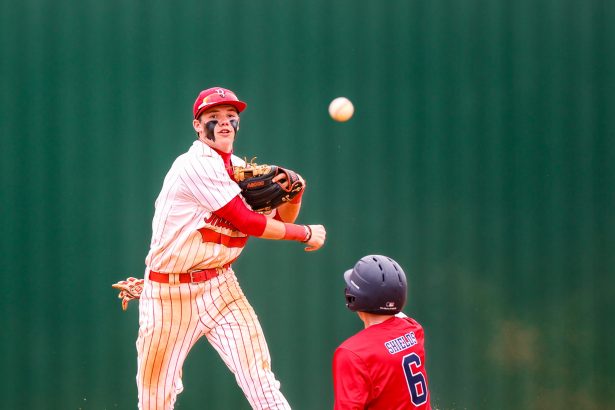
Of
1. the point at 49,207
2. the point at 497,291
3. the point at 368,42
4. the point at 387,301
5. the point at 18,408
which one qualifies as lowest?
the point at 18,408

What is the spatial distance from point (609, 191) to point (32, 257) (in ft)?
12.6

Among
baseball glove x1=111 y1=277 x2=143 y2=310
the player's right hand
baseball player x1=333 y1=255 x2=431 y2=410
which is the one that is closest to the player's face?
the player's right hand

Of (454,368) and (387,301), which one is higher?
(387,301)

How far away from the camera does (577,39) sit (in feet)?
17.6

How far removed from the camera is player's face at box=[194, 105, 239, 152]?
4055 millimetres

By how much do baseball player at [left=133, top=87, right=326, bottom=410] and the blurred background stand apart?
3.67 feet

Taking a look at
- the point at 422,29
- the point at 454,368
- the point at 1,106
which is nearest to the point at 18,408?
the point at 1,106

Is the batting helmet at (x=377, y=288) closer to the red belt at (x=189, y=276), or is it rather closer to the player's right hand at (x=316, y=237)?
the player's right hand at (x=316, y=237)

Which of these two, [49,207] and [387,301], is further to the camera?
[49,207]

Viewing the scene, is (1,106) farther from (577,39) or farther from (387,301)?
(577,39)

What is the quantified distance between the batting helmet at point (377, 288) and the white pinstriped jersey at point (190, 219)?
1.09 meters

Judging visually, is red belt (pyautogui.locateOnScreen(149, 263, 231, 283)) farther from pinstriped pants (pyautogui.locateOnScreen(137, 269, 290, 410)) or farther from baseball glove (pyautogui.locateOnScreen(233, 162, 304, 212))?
baseball glove (pyautogui.locateOnScreen(233, 162, 304, 212))

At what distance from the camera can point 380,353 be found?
2832 millimetres

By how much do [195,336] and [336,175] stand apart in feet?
5.36
